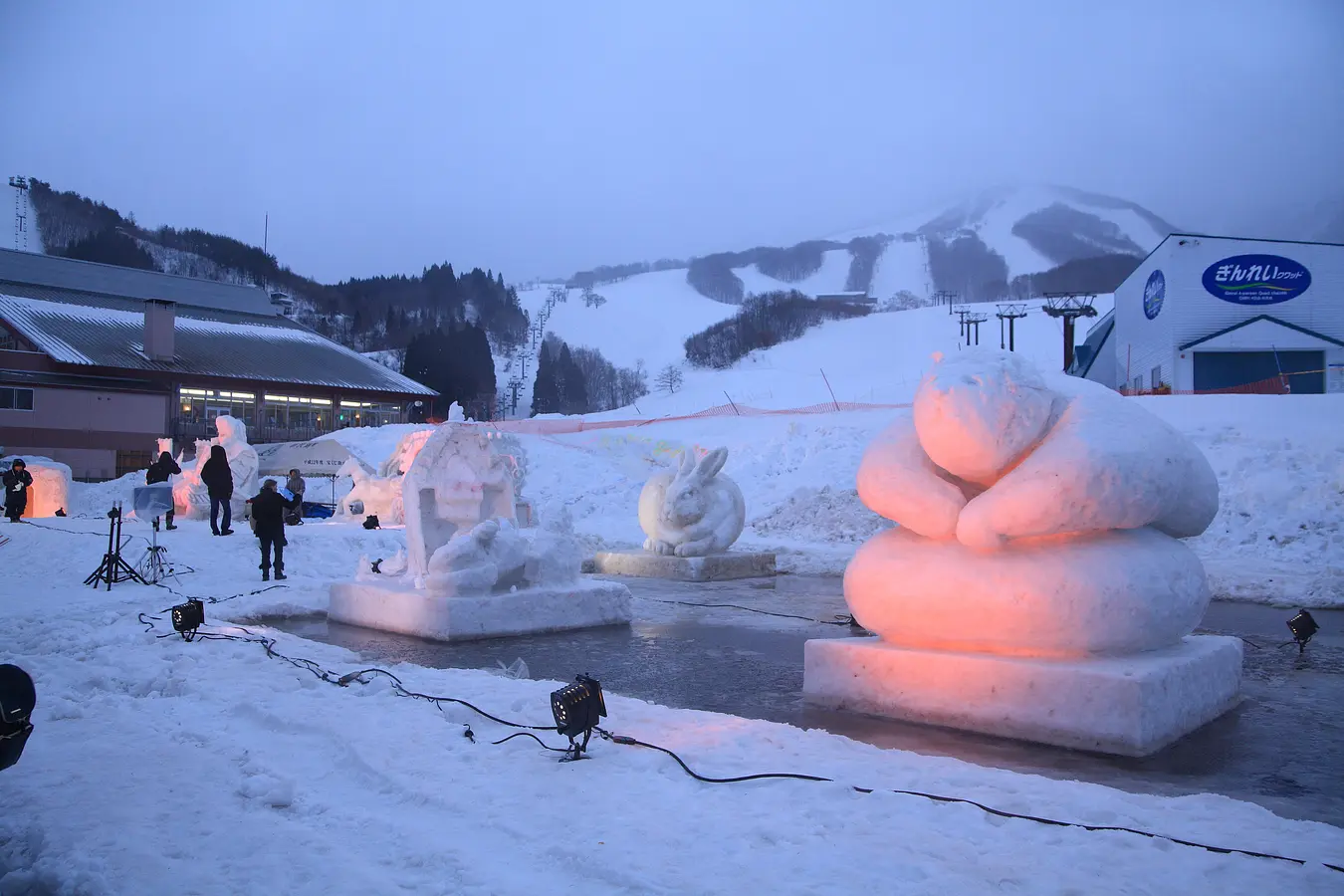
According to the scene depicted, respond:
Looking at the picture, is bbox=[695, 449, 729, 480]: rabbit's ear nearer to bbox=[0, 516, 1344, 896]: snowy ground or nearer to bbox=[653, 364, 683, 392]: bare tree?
bbox=[0, 516, 1344, 896]: snowy ground

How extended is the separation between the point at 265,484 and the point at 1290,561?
1589 cm

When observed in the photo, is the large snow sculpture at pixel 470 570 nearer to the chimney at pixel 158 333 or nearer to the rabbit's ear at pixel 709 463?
the rabbit's ear at pixel 709 463

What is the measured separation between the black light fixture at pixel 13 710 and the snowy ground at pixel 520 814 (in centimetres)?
56

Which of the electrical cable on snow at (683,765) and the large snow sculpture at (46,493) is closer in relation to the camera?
the electrical cable on snow at (683,765)

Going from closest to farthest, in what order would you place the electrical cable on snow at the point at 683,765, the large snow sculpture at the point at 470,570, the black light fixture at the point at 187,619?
the electrical cable on snow at the point at 683,765
the black light fixture at the point at 187,619
the large snow sculpture at the point at 470,570

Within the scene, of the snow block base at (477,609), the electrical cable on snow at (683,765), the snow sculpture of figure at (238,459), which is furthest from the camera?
the snow sculpture of figure at (238,459)

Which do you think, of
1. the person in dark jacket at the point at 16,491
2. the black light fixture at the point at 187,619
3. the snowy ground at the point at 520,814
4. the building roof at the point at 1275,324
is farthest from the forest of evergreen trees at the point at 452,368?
the snowy ground at the point at 520,814

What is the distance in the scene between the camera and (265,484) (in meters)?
13.2

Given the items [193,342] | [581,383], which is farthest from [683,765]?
[581,383]

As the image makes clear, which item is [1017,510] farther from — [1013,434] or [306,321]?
[306,321]

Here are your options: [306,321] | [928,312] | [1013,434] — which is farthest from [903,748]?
[928,312]

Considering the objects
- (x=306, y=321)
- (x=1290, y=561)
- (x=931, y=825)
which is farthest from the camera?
(x=306, y=321)

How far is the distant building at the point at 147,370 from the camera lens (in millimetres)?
37031

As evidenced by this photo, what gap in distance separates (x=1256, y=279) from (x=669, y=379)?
144 ft
